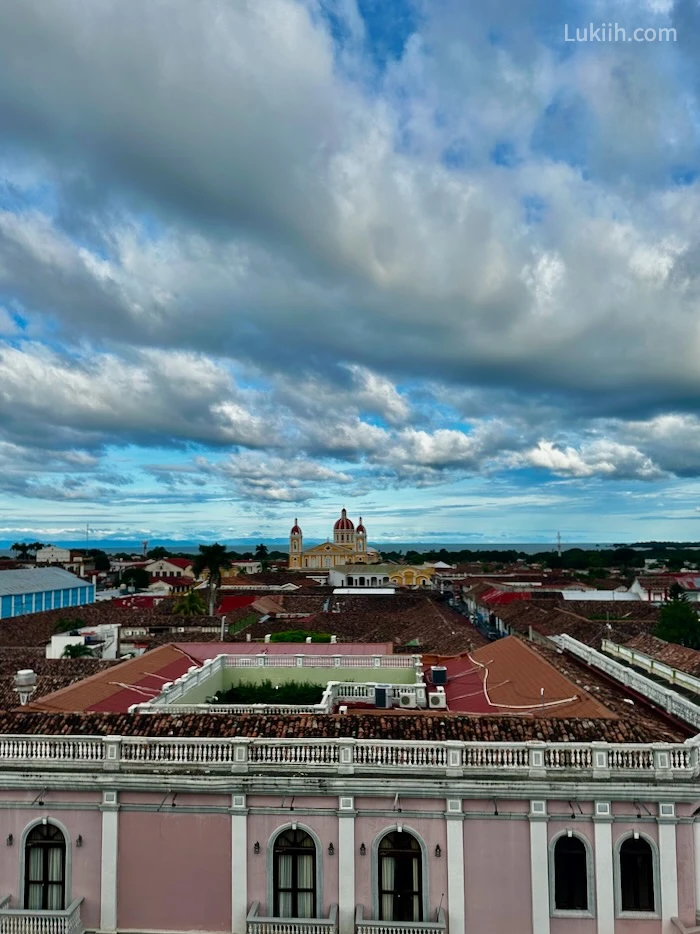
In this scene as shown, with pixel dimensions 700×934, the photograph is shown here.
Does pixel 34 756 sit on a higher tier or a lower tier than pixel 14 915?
higher

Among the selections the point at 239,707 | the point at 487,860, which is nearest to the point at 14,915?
the point at 239,707

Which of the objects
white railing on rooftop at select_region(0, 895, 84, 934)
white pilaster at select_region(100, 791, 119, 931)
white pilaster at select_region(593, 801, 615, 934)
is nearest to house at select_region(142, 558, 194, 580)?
white pilaster at select_region(100, 791, 119, 931)

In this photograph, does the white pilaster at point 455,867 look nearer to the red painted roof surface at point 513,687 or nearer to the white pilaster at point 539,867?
the white pilaster at point 539,867

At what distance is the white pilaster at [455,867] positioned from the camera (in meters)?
13.9

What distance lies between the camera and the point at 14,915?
13906 millimetres

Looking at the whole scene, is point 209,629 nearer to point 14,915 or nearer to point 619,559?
point 14,915

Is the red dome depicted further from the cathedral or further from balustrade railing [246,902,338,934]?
balustrade railing [246,902,338,934]

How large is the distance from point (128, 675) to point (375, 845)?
1244 centimetres

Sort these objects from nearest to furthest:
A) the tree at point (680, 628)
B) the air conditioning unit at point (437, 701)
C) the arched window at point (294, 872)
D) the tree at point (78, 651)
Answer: the arched window at point (294, 872) → the air conditioning unit at point (437, 701) → the tree at point (78, 651) → the tree at point (680, 628)

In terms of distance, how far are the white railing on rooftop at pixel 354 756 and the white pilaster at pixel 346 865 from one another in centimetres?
Result: 80

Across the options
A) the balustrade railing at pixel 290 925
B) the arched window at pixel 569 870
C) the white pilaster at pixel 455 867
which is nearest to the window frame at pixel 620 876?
the arched window at pixel 569 870

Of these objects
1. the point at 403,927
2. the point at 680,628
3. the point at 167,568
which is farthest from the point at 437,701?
the point at 167,568

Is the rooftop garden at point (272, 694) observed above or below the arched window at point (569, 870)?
above

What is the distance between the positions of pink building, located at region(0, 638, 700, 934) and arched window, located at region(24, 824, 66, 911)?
0.12ft
